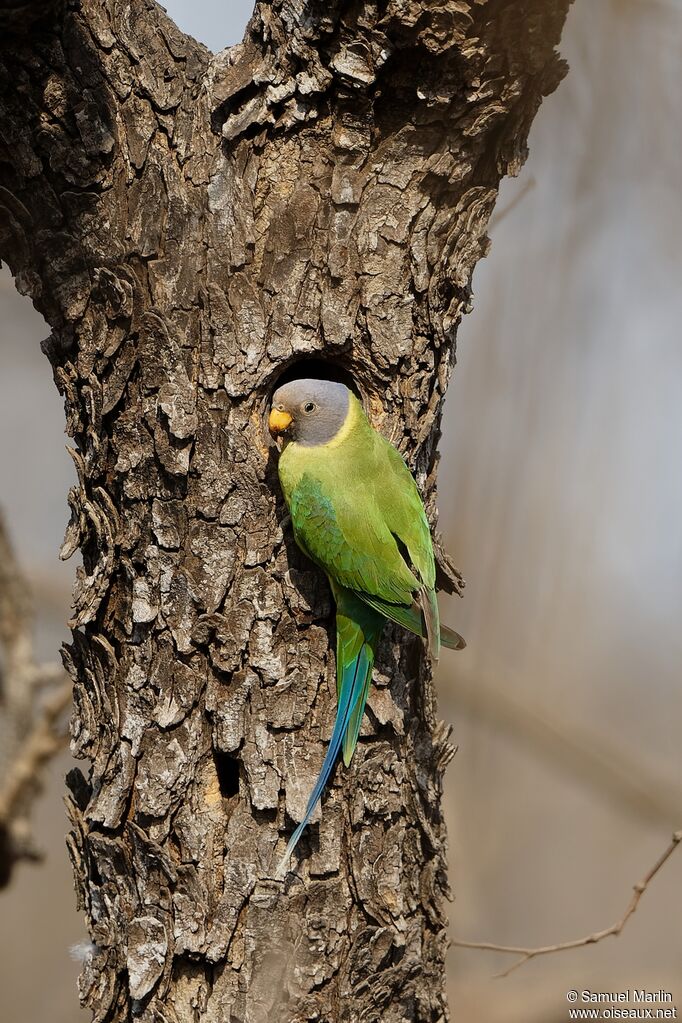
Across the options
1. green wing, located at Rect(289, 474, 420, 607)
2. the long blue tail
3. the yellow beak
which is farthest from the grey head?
the long blue tail

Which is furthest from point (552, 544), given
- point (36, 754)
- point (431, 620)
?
point (36, 754)

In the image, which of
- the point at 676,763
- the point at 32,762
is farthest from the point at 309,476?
the point at 676,763

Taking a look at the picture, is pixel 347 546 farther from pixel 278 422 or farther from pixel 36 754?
pixel 36 754

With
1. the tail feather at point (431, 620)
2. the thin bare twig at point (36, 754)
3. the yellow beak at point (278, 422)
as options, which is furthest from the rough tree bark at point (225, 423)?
the thin bare twig at point (36, 754)

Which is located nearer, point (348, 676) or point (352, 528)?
point (348, 676)

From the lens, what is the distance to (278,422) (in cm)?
215

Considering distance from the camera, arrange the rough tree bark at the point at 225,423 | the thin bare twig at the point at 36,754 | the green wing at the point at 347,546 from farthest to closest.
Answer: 1. the thin bare twig at the point at 36,754
2. the green wing at the point at 347,546
3. the rough tree bark at the point at 225,423

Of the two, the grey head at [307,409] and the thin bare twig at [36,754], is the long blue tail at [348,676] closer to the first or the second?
the grey head at [307,409]

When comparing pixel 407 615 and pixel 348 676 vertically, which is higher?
pixel 407 615

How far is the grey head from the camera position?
2168mm

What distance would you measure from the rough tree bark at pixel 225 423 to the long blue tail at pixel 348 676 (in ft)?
0.15

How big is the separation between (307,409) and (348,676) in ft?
2.14

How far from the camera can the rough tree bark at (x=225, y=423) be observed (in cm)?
198

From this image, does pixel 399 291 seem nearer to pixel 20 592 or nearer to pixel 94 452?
pixel 94 452
